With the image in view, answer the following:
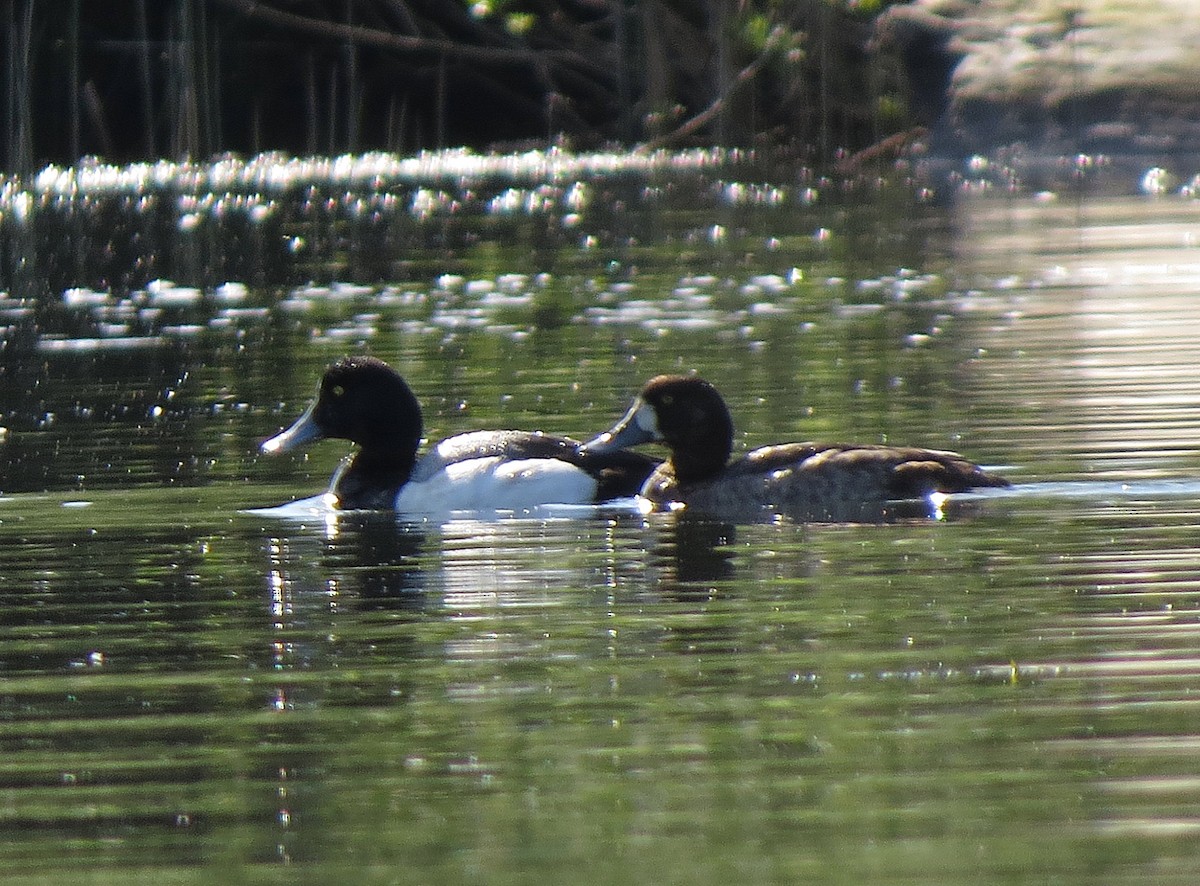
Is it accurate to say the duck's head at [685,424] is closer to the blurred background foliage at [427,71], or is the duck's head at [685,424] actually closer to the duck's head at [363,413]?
the duck's head at [363,413]

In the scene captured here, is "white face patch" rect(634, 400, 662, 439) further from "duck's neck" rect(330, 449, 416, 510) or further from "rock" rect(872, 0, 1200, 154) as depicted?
"rock" rect(872, 0, 1200, 154)

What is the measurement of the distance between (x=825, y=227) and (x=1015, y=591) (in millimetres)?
20303

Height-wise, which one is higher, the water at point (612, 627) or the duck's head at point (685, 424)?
the duck's head at point (685, 424)

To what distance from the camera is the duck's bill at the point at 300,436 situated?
40.4ft

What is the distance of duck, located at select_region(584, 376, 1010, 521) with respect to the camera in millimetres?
10469

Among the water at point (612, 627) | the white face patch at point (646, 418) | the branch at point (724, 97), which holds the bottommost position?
the water at point (612, 627)

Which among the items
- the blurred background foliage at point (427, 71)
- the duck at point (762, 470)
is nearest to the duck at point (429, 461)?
the duck at point (762, 470)

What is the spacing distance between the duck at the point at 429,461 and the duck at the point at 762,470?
0.67ft

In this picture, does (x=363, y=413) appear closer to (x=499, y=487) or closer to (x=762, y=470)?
(x=499, y=487)

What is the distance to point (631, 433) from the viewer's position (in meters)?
11.6

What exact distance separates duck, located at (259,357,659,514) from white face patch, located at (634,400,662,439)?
0.21 meters

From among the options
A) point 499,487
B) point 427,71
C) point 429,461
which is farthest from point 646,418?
point 427,71

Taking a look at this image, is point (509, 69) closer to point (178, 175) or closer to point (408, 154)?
point (408, 154)

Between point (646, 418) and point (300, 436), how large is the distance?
1763mm
